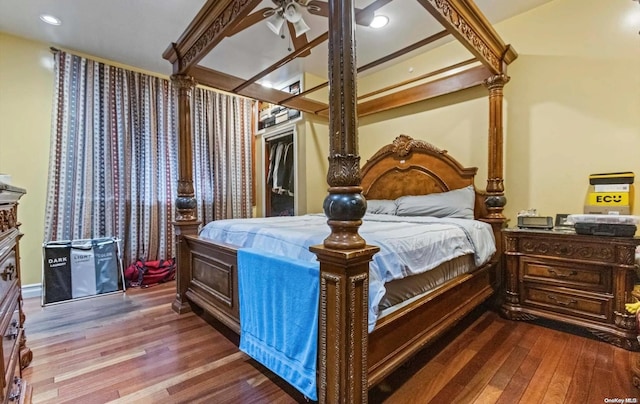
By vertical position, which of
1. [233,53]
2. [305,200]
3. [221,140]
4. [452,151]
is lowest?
[305,200]

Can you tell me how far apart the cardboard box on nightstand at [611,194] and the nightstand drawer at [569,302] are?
25.9 inches

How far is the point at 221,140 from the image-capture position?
14.1 ft

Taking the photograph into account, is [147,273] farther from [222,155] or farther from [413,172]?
[413,172]

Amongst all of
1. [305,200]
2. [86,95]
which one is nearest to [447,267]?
[305,200]

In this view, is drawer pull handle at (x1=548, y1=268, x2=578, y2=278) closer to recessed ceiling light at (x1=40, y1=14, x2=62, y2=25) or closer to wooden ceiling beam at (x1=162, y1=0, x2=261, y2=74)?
wooden ceiling beam at (x1=162, y1=0, x2=261, y2=74)

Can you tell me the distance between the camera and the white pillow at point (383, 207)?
10.7 feet

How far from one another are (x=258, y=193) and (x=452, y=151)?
9.70ft

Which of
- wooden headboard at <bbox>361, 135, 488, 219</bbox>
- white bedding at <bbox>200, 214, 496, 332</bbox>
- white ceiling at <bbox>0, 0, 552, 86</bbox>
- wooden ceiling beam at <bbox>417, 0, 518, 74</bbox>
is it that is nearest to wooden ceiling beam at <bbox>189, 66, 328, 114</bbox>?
white ceiling at <bbox>0, 0, 552, 86</bbox>

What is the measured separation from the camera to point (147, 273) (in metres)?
3.48

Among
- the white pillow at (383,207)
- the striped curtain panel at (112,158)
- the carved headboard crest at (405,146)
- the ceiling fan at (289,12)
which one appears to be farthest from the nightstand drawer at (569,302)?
the striped curtain panel at (112,158)

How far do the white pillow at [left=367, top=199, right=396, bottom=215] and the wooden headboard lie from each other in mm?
170

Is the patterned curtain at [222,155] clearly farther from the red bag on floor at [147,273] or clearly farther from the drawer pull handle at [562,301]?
the drawer pull handle at [562,301]

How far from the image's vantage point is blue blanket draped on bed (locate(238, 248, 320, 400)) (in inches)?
53.6

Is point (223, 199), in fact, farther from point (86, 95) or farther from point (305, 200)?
point (86, 95)
